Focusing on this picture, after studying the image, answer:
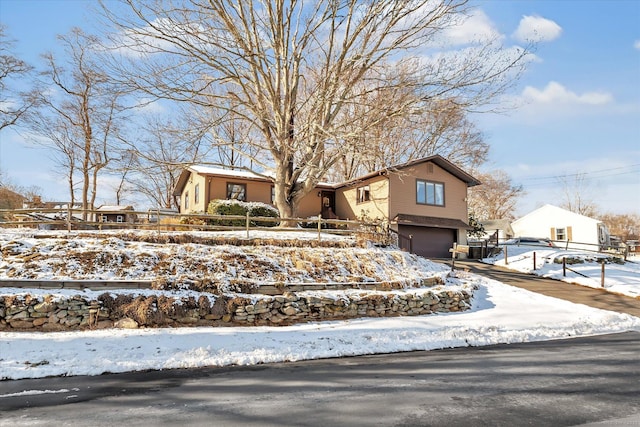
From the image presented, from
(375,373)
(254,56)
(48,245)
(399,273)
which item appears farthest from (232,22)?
(375,373)

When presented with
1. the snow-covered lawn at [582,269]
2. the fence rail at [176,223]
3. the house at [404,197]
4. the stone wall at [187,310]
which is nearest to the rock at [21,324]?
the stone wall at [187,310]

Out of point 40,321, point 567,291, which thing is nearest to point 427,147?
point 567,291

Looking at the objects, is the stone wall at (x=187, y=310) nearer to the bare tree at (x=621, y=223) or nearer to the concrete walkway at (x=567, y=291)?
the concrete walkway at (x=567, y=291)

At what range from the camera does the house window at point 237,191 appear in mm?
23219

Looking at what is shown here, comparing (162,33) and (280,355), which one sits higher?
(162,33)

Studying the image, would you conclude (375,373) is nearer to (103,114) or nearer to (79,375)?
(79,375)

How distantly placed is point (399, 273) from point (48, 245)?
998 cm

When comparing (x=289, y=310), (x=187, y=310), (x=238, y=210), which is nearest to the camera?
(x=187, y=310)

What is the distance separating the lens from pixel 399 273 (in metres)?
13.0

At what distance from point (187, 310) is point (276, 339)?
223 cm

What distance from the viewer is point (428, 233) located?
23156 mm

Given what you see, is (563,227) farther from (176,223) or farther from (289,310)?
(289,310)

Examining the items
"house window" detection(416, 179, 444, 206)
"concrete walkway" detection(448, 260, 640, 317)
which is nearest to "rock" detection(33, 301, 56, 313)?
"concrete walkway" detection(448, 260, 640, 317)

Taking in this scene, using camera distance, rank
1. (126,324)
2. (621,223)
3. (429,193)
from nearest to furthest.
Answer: (126,324), (429,193), (621,223)
